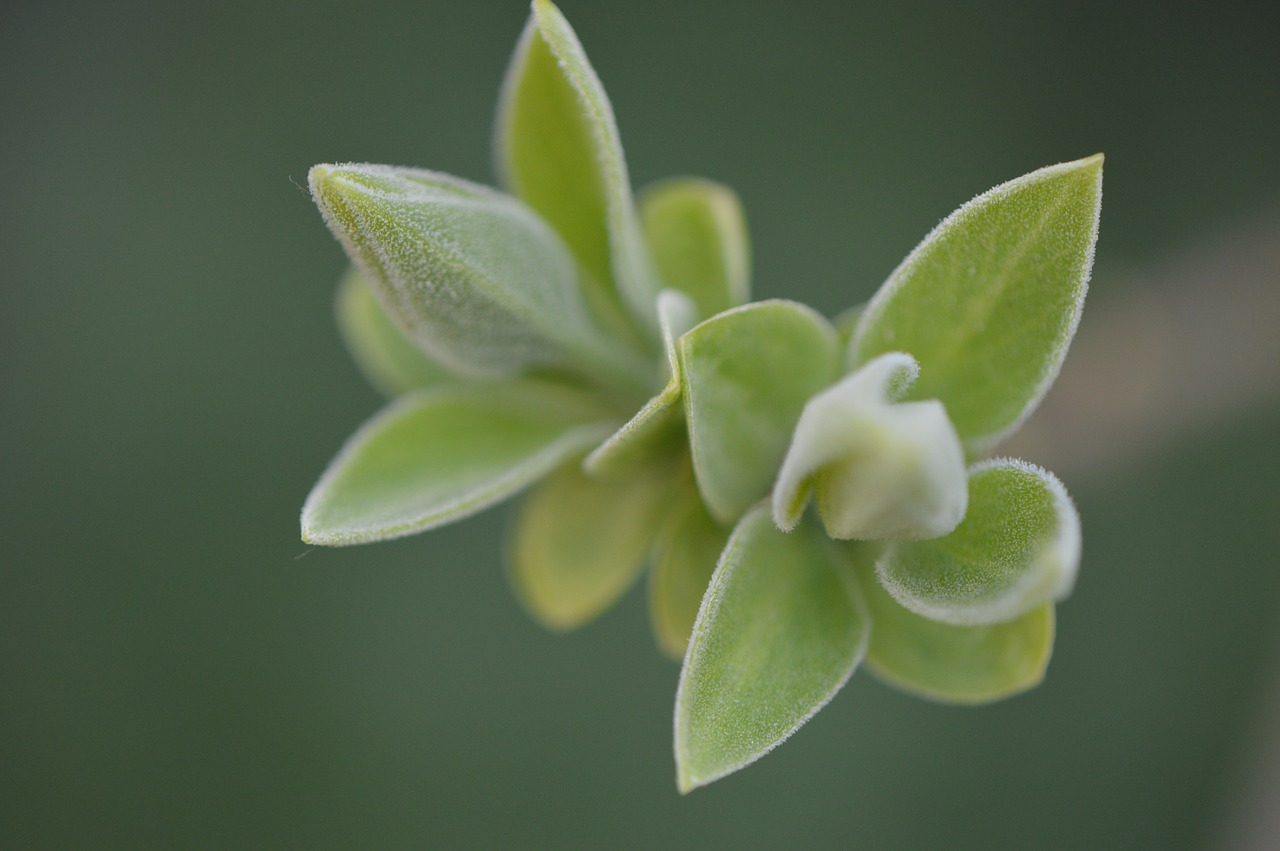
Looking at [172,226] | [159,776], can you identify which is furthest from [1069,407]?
[159,776]

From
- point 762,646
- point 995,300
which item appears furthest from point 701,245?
point 762,646

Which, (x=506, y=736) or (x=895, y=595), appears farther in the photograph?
(x=506, y=736)

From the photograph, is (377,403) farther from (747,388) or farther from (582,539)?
(747,388)

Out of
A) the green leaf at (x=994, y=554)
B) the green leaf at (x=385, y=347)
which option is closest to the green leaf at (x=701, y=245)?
the green leaf at (x=385, y=347)

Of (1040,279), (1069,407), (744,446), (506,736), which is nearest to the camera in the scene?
(1040,279)

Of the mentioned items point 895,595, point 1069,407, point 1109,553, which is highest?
point 895,595

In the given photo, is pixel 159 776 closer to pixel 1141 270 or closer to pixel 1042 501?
pixel 1042 501

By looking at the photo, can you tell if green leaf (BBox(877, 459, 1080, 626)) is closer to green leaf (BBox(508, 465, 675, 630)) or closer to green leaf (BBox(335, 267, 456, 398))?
green leaf (BBox(508, 465, 675, 630))

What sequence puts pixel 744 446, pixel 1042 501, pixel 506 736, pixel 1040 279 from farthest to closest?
pixel 506 736 < pixel 744 446 < pixel 1040 279 < pixel 1042 501
